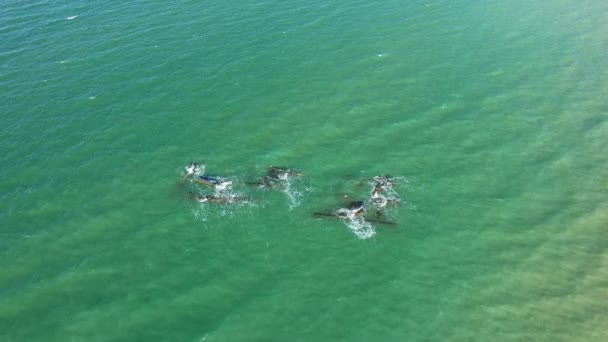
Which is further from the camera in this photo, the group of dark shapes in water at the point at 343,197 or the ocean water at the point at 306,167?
the group of dark shapes in water at the point at 343,197

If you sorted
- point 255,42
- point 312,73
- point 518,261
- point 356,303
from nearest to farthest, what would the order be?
1. point 356,303
2. point 518,261
3. point 312,73
4. point 255,42

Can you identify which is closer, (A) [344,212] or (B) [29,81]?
(A) [344,212]

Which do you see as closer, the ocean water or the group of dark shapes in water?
the ocean water

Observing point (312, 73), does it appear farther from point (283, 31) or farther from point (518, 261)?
point (518, 261)

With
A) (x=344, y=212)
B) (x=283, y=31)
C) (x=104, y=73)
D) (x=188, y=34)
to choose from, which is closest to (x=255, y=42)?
(x=283, y=31)
